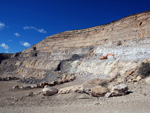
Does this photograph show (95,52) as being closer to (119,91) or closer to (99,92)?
(99,92)

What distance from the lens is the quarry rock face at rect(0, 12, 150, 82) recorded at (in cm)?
1398

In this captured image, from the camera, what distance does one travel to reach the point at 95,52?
70.4ft

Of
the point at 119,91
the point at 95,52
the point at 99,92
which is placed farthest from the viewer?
the point at 95,52

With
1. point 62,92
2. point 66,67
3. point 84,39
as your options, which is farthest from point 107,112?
point 84,39

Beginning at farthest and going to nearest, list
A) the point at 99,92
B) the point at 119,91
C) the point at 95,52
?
the point at 95,52
the point at 99,92
the point at 119,91

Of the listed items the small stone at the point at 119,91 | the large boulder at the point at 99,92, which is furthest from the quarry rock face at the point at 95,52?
the large boulder at the point at 99,92

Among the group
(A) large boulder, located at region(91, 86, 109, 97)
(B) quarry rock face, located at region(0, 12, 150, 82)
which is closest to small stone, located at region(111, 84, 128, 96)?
(A) large boulder, located at region(91, 86, 109, 97)

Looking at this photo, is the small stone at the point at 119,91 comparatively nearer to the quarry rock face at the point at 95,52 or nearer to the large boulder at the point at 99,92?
the large boulder at the point at 99,92

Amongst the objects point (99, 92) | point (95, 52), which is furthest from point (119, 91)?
point (95, 52)

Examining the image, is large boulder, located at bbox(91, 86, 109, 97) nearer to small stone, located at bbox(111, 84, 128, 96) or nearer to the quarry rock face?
small stone, located at bbox(111, 84, 128, 96)

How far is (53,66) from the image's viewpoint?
23.6 m

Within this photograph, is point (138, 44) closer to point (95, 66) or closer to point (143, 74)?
point (95, 66)

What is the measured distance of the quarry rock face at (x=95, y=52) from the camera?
1398cm

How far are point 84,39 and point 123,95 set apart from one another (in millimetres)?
23321
